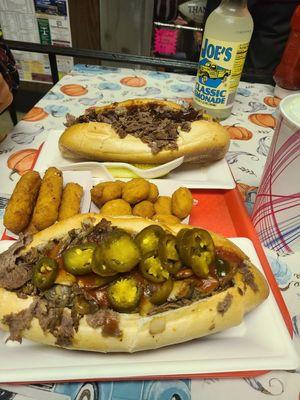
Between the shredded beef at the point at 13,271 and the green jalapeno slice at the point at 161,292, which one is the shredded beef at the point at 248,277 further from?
the shredded beef at the point at 13,271

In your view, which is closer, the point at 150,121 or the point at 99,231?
the point at 99,231

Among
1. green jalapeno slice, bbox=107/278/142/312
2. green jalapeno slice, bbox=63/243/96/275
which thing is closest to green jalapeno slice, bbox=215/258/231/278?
green jalapeno slice, bbox=107/278/142/312

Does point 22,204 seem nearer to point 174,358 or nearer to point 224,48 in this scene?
point 174,358

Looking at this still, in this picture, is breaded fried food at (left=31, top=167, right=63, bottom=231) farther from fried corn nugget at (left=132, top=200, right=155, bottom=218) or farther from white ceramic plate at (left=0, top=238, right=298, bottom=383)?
white ceramic plate at (left=0, top=238, right=298, bottom=383)

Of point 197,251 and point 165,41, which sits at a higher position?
point 197,251

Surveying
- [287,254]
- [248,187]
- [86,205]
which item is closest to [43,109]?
[86,205]

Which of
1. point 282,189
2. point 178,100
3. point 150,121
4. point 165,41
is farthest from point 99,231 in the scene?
point 165,41

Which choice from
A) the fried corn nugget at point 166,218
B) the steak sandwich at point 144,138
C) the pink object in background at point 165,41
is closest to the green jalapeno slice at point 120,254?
the fried corn nugget at point 166,218
